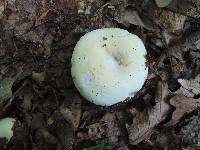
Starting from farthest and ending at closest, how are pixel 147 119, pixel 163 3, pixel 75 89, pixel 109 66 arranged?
pixel 163 3, pixel 75 89, pixel 147 119, pixel 109 66

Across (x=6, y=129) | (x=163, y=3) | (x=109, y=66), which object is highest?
(x=163, y=3)

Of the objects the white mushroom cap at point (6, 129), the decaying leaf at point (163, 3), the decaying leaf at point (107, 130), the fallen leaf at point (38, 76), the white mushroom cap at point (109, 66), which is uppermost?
the decaying leaf at point (163, 3)

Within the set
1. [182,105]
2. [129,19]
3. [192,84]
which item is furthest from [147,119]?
[129,19]

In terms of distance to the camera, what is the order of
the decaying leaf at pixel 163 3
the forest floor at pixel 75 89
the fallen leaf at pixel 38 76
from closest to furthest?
the forest floor at pixel 75 89 → the fallen leaf at pixel 38 76 → the decaying leaf at pixel 163 3

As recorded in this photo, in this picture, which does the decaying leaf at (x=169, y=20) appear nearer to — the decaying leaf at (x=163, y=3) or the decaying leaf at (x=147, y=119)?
the decaying leaf at (x=163, y=3)

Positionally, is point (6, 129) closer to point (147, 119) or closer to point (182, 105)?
point (147, 119)

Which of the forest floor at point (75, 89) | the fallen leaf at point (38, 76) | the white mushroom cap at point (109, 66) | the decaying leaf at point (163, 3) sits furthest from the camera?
the decaying leaf at point (163, 3)

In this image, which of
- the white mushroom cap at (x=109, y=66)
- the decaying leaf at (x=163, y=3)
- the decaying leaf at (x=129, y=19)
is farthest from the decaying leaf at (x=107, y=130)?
the decaying leaf at (x=163, y=3)
